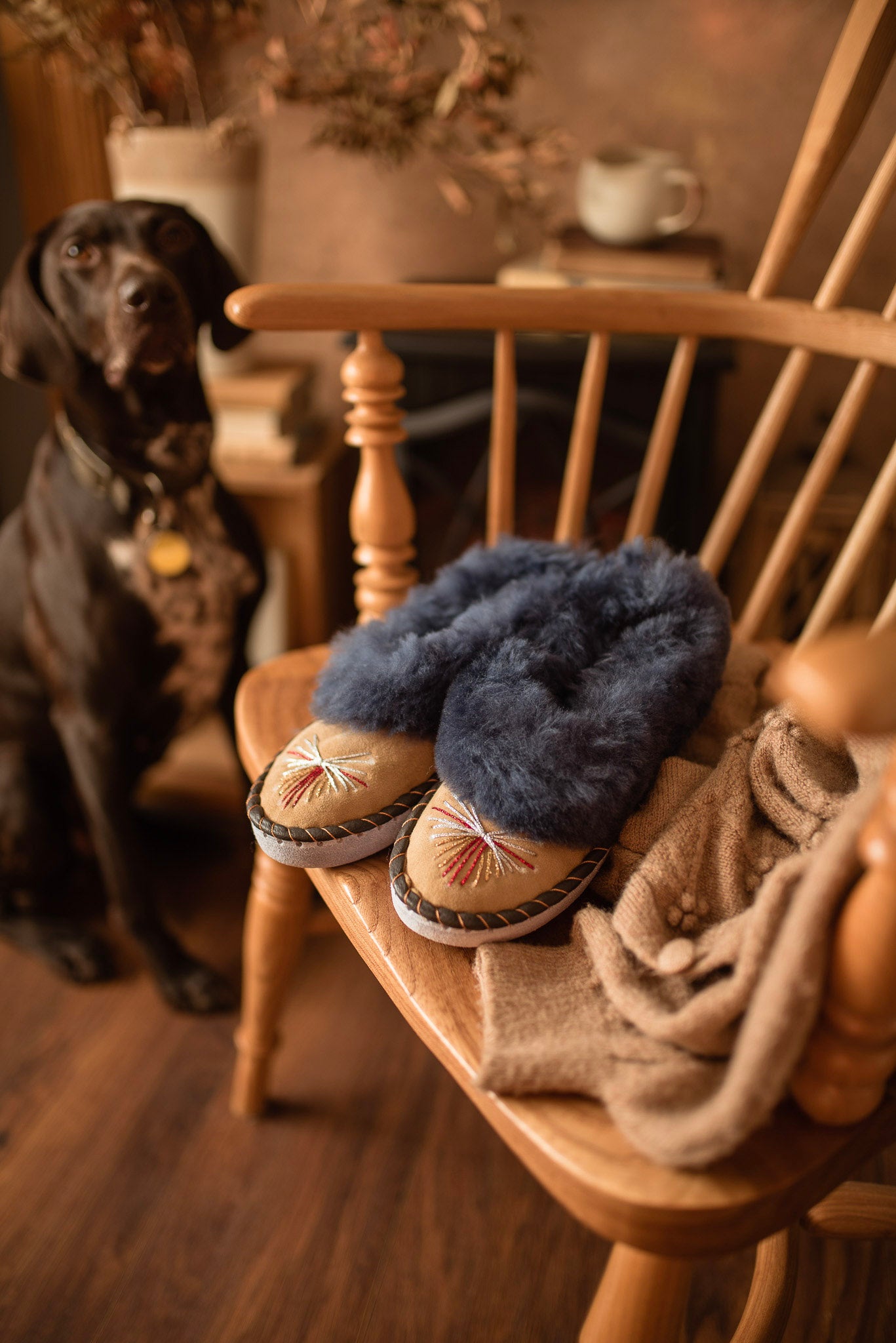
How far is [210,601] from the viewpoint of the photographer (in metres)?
0.95

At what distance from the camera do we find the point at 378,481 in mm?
720

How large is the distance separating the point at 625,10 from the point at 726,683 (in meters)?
1.15

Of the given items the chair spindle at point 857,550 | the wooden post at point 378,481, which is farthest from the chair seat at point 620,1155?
the chair spindle at point 857,550

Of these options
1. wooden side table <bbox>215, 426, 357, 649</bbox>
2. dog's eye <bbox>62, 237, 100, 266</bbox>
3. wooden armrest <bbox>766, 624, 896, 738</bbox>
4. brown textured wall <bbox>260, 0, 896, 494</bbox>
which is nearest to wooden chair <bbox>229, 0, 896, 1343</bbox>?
wooden armrest <bbox>766, 624, 896, 738</bbox>

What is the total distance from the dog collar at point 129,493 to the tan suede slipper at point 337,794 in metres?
0.42

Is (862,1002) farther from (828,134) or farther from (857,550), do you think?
(828,134)

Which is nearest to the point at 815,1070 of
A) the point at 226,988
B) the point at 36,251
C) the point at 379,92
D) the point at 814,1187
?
the point at 814,1187

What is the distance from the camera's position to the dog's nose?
0.80 metres

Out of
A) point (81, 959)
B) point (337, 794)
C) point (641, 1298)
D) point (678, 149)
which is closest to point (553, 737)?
point (337, 794)

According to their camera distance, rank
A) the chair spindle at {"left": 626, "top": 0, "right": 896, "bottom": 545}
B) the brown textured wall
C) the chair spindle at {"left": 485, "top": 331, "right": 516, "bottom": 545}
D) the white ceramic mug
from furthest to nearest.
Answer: the brown textured wall, the white ceramic mug, the chair spindle at {"left": 485, "top": 331, "right": 516, "bottom": 545}, the chair spindle at {"left": 626, "top": 0, "right": 896, "bottom": 545}

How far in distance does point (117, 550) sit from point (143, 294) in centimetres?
24

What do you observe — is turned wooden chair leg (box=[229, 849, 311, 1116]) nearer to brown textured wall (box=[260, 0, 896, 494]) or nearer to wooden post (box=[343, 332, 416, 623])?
wooden post (box=[343, 332, 416, 623])

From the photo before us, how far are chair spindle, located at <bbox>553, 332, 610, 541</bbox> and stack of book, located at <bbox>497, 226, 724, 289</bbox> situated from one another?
42 centimetres

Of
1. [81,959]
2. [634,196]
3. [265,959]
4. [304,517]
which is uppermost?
[634,196]
